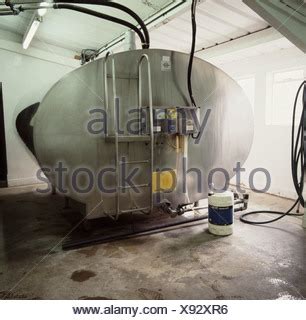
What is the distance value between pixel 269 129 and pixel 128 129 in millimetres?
2825

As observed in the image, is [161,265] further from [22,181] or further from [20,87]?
[20,87]

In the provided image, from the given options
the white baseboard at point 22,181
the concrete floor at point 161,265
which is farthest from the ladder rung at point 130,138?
the white baseboard at point 22,181

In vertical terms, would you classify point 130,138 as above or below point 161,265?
above

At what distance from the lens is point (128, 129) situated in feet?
9.50

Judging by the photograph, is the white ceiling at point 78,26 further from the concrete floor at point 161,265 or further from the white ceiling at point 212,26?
the concrete floor at point 161,265

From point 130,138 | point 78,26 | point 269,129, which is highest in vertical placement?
point 78,26

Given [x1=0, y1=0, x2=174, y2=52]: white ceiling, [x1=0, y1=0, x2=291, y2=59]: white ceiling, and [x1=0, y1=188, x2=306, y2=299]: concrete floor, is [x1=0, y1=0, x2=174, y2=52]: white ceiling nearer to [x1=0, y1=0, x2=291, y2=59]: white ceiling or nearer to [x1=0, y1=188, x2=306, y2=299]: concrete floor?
[x1=0, y1=0, x2=291, y2=59]: white ceiling

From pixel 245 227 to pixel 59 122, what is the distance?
2264 mm

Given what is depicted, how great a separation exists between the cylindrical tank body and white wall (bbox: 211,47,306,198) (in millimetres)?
1423

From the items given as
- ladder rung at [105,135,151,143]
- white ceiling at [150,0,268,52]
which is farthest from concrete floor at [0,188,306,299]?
white ceiling at [150,0,268,52]

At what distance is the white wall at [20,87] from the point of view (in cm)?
524

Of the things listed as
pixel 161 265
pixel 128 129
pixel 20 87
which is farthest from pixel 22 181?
Answer: pixel 161 265

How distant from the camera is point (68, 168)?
2.78 m

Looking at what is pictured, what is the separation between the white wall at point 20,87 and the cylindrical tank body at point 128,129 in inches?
113
